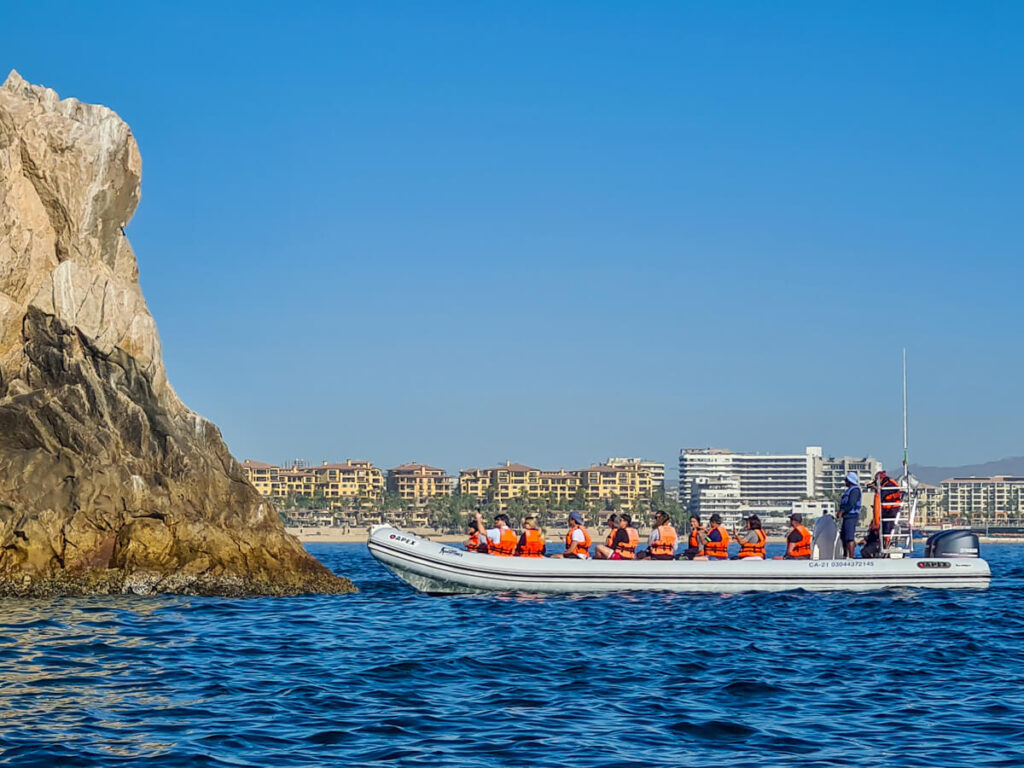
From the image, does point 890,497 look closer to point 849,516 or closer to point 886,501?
point 886,501

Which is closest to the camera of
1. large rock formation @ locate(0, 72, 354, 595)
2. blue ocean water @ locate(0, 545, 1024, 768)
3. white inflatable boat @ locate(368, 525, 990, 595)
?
blue ocean water @ locate(0, 545, 1024, 768)

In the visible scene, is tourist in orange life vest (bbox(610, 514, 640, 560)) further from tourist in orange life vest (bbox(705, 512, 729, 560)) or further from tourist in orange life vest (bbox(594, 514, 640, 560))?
tourist in orange life vest (bbox(705, 512, 729, 560))

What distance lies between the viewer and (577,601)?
2175 centimetres

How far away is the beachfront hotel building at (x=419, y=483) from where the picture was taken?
19088 centimetres

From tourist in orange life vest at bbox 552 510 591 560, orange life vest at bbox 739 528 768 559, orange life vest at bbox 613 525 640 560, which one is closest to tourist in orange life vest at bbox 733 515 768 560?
orange life vest at bbox 739 528 768 559

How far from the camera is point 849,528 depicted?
23.5 meters

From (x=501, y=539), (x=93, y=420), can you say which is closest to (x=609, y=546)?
(x=501, y=539)

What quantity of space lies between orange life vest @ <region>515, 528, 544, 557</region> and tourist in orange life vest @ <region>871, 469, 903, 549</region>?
654cm

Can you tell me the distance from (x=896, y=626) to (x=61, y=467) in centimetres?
1669

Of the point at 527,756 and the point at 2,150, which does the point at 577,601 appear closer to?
the point at 527,756

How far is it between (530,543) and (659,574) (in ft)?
8.38

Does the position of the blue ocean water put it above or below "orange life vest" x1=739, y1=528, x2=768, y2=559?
below

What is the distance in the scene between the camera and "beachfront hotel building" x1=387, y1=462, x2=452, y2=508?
19088 cm

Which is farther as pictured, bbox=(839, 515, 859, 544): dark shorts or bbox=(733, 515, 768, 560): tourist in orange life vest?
bbox=(733, 515, 768, 560): tourist in orange life vest
